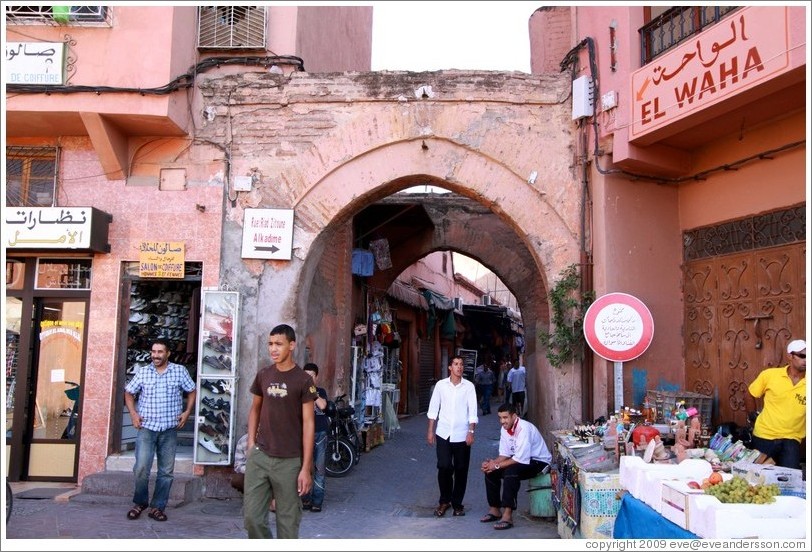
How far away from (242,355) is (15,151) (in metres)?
3.79

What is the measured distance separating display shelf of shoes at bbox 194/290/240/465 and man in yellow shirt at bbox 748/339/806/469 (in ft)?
17.5

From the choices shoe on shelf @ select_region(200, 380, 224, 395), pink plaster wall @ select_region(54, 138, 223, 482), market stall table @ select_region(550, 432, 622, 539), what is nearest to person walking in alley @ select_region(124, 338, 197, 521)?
shoe on shelf @ select_region(200, 380, 224, 395)

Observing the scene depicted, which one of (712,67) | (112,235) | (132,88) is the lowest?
(112,235)

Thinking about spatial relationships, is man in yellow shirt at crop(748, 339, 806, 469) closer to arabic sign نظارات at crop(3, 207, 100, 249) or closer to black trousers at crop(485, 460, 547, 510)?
black trousers at crop(485, 460, 547, 510)

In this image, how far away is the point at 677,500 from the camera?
13.5ft

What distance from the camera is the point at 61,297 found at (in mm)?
8742

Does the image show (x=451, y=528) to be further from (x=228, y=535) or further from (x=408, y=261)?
(x=408, y=261)

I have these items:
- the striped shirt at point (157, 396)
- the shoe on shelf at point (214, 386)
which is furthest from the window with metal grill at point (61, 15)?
the shoe on shelf at point (214, 386)

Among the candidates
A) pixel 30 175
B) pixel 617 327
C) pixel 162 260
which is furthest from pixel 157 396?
pixel 617 327

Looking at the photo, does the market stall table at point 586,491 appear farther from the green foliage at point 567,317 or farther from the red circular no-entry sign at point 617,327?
the green foliage at point 567,317

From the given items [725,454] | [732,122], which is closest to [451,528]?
[725,454]

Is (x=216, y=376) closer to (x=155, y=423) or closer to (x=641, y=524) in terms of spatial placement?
(x=155, y=423)

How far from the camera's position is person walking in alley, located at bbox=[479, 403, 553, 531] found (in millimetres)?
6895

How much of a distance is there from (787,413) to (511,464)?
2.43m
